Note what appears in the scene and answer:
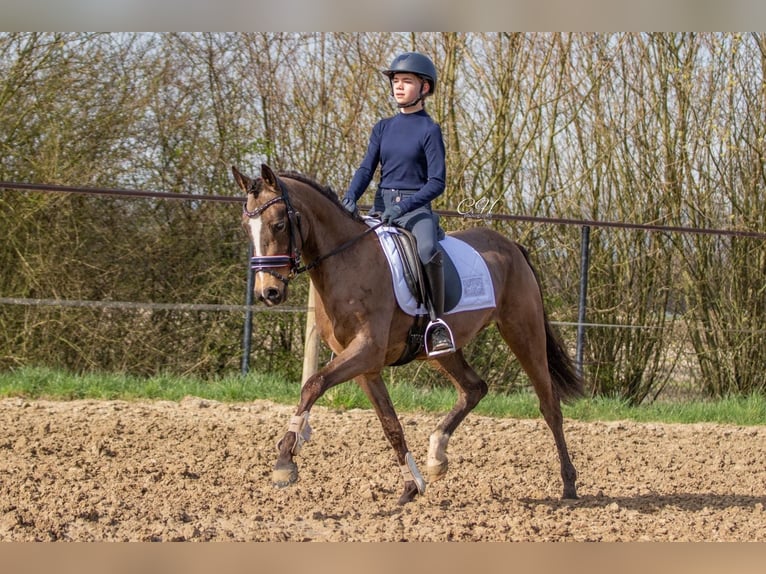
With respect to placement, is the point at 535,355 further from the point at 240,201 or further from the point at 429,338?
the point at 240,201

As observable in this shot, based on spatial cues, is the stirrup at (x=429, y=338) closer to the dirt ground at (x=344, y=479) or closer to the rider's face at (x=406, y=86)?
the dirt ground at (x=344, y=479)

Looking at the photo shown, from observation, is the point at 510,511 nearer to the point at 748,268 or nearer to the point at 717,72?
the point at 748,268

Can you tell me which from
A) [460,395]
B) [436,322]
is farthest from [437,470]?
[436,322]

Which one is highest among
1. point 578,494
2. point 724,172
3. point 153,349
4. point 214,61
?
point 214,61

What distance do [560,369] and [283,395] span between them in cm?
310

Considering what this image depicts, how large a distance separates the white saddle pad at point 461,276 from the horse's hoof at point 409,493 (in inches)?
40.1

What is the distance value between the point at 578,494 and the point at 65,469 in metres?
3.29

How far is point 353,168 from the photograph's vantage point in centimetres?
1098

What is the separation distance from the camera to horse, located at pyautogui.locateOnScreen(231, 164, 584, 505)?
16.2 ft

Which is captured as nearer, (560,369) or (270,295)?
(270,295)

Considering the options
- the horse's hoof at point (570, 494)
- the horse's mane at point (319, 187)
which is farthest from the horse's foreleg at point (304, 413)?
the horse's hoof at point (570, 494)

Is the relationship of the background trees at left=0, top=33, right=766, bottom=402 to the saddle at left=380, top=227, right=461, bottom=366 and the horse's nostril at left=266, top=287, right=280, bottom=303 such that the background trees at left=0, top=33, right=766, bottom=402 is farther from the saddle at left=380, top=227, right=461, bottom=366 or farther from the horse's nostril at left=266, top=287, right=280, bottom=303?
the horse's nostril at left=266, top=287, right=280, bottom=303

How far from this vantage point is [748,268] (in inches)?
446

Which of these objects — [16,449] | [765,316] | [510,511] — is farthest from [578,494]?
[765,316]
